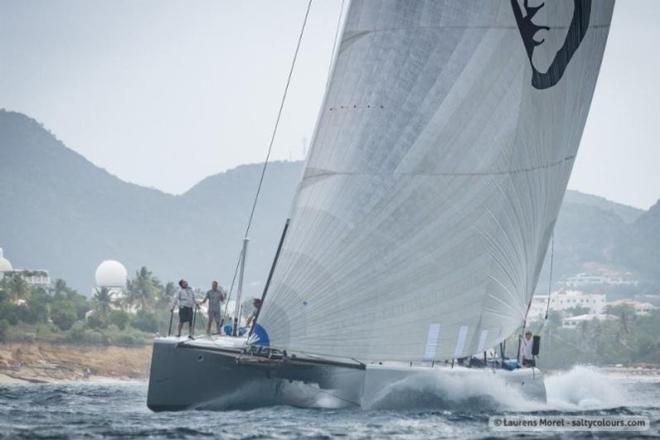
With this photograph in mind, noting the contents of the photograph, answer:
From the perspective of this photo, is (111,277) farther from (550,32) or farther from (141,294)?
(550,32)

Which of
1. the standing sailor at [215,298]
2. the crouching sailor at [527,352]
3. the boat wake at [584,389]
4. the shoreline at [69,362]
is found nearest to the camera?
Answer: the standing sailor at [215,298]

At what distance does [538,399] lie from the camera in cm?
2850

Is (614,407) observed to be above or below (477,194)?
below

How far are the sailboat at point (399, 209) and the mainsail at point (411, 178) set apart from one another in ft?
0.09

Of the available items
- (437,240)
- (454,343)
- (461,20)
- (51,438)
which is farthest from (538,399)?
(51,438)

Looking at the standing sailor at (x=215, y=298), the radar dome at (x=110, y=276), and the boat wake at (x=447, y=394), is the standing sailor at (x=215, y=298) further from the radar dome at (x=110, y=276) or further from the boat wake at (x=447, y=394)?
the radar dome at (x=110, y=276)

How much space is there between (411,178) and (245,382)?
5.27 meters

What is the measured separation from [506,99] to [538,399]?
8.08 meters

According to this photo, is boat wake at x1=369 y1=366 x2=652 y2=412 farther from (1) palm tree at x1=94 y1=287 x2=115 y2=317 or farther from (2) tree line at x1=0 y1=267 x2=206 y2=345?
(1) palm tree at x1=94 y1=287 x2=115 y2=317

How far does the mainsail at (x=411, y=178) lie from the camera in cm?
2234

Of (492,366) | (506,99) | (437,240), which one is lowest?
(492,366)

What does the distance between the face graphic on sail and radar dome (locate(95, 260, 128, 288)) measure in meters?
116

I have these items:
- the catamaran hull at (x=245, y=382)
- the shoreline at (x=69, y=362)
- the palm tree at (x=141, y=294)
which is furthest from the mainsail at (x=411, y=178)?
the palm tree at (x=141, y=294)

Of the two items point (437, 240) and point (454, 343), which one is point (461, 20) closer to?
point (437, 240)
